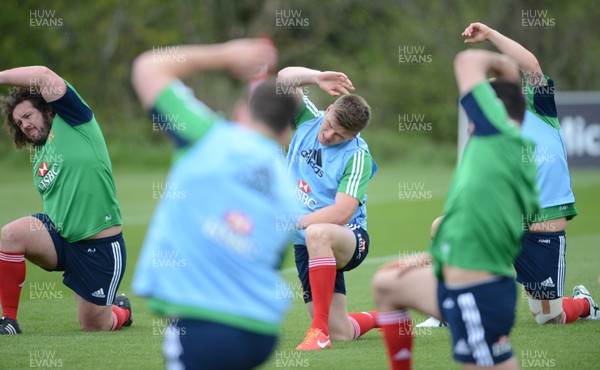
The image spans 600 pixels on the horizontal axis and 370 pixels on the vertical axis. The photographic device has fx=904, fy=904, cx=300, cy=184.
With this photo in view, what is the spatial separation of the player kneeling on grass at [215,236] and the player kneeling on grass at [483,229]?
1.12 m

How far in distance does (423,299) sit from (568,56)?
3034cm

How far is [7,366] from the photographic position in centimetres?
644

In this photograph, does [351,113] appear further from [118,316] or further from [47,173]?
[118,316]

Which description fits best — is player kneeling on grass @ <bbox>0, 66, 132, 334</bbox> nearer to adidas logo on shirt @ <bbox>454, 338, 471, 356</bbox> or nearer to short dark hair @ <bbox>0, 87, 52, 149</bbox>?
short dark hair @ <bbox>0, 87, 52, 149</bbox>

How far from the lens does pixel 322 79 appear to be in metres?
7.08

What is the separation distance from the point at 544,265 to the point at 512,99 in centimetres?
331

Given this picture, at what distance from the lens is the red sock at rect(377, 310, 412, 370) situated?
5.12 m

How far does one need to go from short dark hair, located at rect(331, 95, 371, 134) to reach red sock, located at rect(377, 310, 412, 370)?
2.22 m

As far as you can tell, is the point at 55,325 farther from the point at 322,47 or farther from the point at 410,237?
the point at 322,47

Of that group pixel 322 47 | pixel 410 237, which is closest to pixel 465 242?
pixel 410 237

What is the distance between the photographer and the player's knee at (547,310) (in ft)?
25.7

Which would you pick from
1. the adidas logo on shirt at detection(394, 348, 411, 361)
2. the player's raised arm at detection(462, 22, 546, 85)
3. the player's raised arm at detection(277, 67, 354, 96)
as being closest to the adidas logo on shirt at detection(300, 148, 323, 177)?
the player's raised arm at detection(277, 67, 354, 96)

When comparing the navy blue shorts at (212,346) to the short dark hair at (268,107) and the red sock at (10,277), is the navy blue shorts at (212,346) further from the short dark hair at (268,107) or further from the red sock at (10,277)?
the red sock at (10,277)

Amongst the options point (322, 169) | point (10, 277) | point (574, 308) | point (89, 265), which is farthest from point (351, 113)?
point (10, 277)
